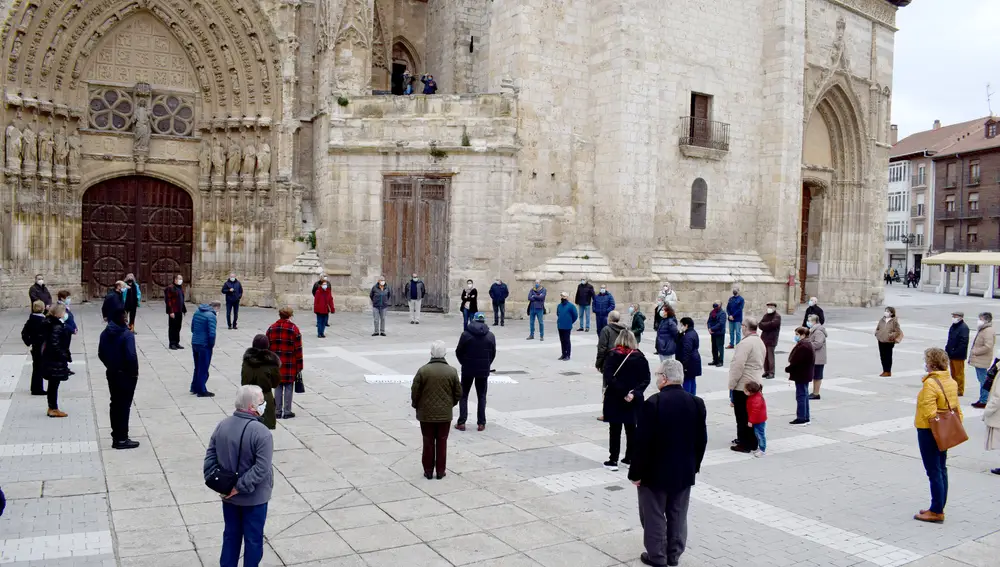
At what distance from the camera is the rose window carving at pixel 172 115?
881 inches

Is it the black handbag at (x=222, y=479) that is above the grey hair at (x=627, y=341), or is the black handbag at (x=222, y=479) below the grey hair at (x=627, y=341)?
below

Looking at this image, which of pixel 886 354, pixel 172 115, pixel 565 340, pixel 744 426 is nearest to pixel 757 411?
pixel 744 426

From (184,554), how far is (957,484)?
7.09 metres

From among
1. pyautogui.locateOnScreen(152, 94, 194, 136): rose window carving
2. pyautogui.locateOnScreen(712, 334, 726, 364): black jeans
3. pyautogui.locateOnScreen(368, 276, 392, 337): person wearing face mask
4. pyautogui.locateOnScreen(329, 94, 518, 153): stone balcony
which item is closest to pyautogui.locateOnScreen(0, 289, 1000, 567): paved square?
pyautogui.locateOnScreen(712, 334, 726, 364): black jeans

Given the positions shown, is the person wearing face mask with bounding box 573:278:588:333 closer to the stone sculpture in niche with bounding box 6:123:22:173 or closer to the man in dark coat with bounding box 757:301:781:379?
the man in dark coat with bounding box 757:301:781:379

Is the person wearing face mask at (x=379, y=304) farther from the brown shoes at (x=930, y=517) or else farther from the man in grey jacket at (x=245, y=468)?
the man in grey jacket at (x=245, y=468)

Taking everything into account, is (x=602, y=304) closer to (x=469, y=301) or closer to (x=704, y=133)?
(x=469, y=301)

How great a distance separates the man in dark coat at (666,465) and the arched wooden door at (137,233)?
20.3m

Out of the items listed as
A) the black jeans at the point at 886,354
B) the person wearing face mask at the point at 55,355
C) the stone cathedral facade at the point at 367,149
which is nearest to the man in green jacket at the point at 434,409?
the person wearing face mask at the point at 55,355

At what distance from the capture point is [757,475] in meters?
7.74

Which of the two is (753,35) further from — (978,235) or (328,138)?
(978,235)

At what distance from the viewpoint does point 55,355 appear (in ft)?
29.8

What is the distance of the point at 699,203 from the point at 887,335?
10.3 metres

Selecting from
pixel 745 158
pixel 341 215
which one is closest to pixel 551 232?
pixel 341 215
